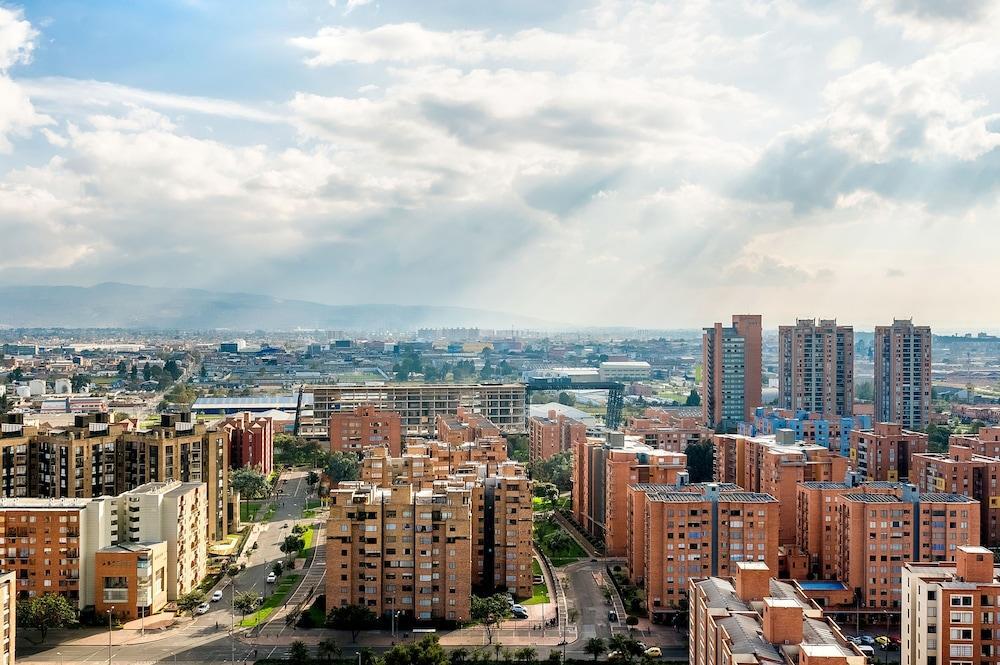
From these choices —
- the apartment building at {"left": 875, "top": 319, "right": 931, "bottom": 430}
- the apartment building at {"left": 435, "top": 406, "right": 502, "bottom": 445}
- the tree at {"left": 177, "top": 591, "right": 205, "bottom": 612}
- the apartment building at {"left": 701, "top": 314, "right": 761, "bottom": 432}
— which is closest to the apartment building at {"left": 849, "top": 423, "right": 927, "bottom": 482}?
the apartment building at {"left": 435, "top": 406, "right": 502, "bottom": 445}

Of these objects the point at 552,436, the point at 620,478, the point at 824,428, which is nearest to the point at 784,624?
the point at 620,478

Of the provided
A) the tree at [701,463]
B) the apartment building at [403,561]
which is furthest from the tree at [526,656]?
the tree at [701,463]

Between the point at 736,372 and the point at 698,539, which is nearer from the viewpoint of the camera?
the point at 698,539

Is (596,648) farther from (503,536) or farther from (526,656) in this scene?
(503,536)

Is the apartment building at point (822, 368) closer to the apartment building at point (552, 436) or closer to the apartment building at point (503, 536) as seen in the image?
the apartment building at point (552, 436)

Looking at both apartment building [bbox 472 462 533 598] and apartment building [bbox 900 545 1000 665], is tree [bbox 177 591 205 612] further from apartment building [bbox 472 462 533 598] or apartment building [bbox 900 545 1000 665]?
apartment building [bbox 900 545 1000 665]

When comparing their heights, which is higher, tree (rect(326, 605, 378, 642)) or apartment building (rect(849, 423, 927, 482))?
apartment building (rect(849, 423, 927, 482))
